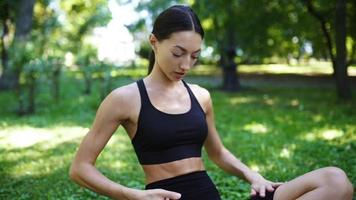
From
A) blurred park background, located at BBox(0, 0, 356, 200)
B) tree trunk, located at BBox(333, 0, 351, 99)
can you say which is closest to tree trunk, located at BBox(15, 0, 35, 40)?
blurred park background, located at BBox(0, 0, 356, 200)

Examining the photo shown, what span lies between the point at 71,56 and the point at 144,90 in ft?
48.5

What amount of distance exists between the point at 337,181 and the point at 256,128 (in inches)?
272

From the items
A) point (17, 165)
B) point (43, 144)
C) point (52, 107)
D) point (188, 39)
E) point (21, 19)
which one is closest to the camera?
point (188, 39)

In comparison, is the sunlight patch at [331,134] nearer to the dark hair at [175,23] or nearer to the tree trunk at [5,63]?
the dark hair at [175,23]

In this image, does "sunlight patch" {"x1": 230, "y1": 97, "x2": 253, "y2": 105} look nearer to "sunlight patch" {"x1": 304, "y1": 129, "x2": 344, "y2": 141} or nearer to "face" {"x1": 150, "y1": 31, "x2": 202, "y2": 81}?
"sunlight patch" {"x1": 304, "y1": 129, "x2": 344, "y2": 141}

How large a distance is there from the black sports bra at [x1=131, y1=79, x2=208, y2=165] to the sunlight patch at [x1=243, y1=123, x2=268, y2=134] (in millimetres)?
6408

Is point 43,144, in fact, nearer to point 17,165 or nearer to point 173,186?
point 17,165

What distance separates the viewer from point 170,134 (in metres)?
2.40

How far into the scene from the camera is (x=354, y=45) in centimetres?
2005

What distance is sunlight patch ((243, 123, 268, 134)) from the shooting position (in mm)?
8859

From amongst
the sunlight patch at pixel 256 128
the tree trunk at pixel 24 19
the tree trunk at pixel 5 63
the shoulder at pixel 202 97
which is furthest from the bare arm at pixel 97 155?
the tree trunk at pixel 24 19

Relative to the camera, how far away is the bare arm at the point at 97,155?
2.20 meters

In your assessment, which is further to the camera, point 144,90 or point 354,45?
point 354,45

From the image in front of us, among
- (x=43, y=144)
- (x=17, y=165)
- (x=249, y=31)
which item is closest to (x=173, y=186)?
(x=17, y=165)
